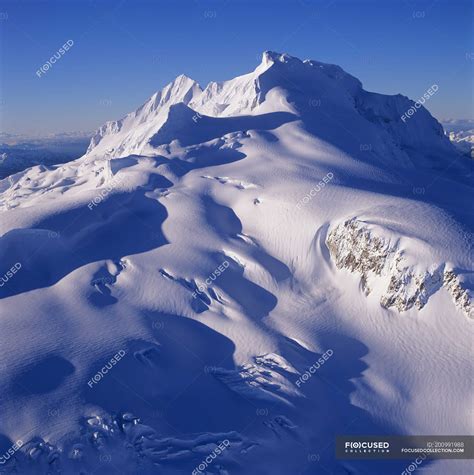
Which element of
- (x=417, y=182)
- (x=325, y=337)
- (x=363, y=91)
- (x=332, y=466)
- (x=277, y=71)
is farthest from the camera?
(x=363, y=91)

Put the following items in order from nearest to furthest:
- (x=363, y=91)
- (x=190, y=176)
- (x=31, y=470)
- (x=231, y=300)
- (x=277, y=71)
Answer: (x=31, y=470) < (x=231, y=300) < (x=190, y=176) < (x=277, y=71) < (x=363, y=91)

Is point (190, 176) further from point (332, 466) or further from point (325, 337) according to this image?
point (332, 466)

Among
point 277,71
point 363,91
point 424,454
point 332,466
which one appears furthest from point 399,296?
point 363,91

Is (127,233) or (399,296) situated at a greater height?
(399,296)

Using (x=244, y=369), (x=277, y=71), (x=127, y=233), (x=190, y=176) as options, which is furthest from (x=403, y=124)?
(x=244, y=369)

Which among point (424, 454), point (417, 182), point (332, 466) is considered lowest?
point (332, 466)

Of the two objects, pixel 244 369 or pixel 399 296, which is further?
pixel 399 296

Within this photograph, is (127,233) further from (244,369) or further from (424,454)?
(424,454)
